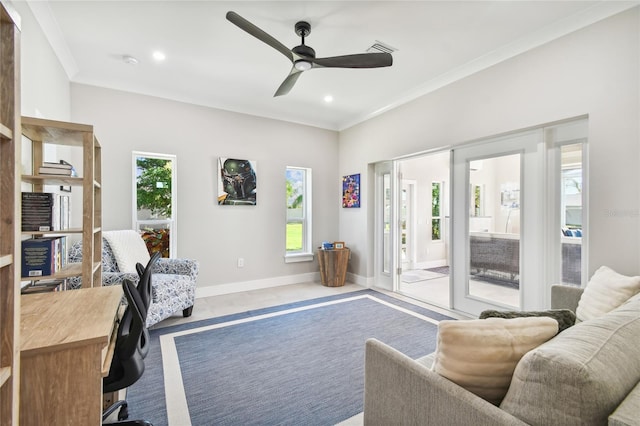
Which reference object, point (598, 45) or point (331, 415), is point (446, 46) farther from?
point (331, 415)

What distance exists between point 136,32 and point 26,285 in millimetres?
2218

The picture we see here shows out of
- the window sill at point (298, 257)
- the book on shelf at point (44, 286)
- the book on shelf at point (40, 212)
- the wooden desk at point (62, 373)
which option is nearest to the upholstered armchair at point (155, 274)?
the book on shelf at point (44, 286)

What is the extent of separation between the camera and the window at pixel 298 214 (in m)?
4.96

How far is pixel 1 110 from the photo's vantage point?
807 millimetres

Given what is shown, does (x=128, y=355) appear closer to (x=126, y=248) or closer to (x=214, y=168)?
(x=126, y=248)

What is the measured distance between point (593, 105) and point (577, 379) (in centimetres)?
254

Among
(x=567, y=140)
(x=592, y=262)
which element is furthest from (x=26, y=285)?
(x=567, y=140)

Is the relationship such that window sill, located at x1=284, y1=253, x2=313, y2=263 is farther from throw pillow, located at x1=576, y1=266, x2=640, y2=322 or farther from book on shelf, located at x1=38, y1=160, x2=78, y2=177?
throw pillow, located at x1=576, y1=266, x2=640, y2=322

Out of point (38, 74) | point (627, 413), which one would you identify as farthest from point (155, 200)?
point (627, 413)

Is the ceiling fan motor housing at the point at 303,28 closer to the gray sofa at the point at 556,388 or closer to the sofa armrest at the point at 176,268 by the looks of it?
the gray sofa at the point at 556,388

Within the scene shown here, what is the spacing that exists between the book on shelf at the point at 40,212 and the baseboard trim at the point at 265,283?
2.34 metres

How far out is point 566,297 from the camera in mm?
2082

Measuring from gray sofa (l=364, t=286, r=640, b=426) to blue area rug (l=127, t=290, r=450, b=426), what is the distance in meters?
0.92

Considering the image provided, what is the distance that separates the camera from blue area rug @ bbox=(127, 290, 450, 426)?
1795 mm
